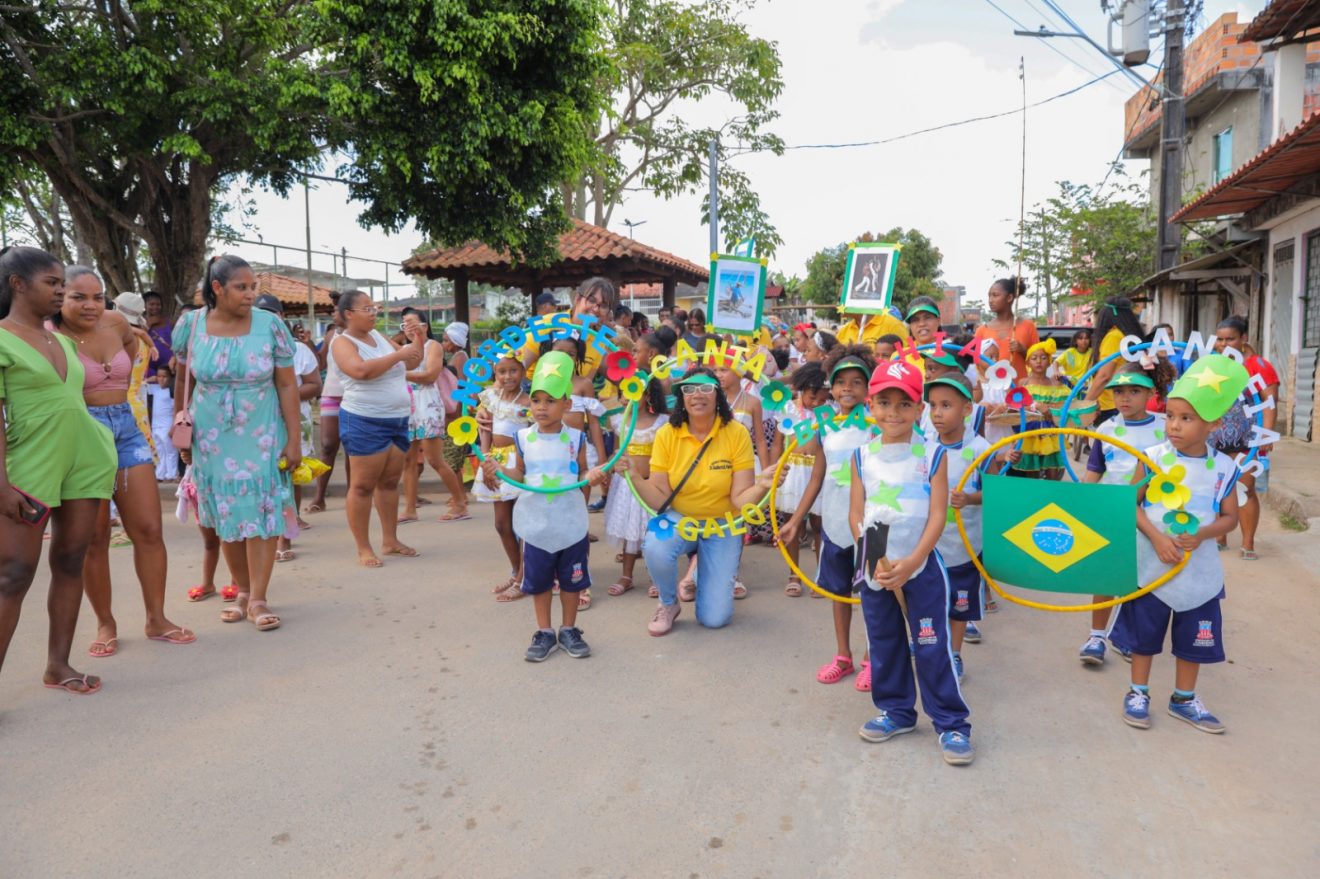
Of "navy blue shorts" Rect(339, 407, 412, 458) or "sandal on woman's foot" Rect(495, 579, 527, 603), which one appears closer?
"sandal on woman's foot" Rect(495, 579, 527, 603)

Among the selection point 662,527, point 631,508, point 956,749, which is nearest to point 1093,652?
point 956,749

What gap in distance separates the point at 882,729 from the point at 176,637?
345cm

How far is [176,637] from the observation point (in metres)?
4.37

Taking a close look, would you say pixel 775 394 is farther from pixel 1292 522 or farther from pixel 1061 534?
pixel 1292 522

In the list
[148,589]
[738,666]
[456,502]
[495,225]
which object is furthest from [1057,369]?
[495,225]

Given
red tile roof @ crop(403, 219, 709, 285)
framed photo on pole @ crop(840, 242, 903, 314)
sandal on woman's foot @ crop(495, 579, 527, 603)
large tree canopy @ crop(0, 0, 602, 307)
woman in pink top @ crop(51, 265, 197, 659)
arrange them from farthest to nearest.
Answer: red tile roof @ crop(403, 219, 709, 285) < large tree canopy @ crop(0, 0, 602, 307) < framed photo on pole @ crop(840, 242, 903, 314) < sandal on woman's foot @ crop(495, 579, 527, 603) < woman in pink top @ crop(51, 265, 197, 659)

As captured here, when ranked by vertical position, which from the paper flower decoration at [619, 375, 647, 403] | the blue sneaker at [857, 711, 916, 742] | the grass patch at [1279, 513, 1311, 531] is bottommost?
the blue sneaker at [857, 711, 916, 742]

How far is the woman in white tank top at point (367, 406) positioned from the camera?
561 cm

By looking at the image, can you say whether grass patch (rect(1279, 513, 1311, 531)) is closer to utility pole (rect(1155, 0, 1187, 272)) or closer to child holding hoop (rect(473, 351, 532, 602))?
child holding hoop (rect(473, 351, 532, 602))

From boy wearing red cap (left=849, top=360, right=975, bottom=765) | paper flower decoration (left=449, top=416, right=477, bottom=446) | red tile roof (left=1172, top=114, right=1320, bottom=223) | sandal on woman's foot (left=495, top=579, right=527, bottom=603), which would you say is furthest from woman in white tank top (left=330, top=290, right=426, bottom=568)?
red tile roof (left=1172, top=114, right=1320, bottom=223)

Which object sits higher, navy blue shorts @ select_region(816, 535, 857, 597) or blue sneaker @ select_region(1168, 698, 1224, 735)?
navy blue shorts @ select_region(816, 535, 857, 597)

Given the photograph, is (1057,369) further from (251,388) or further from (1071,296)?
(1071,296)

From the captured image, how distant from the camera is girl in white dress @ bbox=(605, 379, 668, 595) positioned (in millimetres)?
5184

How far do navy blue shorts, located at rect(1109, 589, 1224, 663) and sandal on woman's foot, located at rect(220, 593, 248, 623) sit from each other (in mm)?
4282
